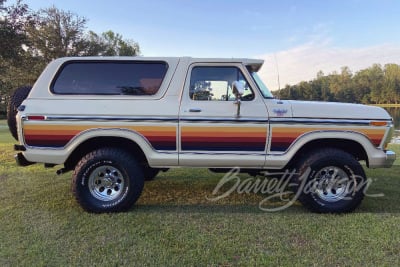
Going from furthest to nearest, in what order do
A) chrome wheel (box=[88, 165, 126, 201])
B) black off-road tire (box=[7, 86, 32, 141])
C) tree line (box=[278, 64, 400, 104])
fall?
tree line (box=[278, 64, 400, 104]) < black off-road tire (box=[7, 86, 32, 141]) < chrome wheel (box=[88, 165, 126, 201])

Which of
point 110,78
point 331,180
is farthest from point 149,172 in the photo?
point 331,180

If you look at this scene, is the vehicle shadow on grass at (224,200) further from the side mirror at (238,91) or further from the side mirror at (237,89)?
the side mirror at (237,89)

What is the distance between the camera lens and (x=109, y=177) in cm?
461

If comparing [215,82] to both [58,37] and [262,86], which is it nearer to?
[262,86]

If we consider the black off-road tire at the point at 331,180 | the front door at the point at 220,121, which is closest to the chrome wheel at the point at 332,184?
the black off-road tire at the point at 331,180

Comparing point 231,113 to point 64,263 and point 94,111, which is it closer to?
point 94,111

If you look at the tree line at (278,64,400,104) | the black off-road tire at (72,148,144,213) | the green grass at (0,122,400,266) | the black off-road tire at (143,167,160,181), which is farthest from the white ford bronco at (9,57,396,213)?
the tree line at (278,64,400,104)

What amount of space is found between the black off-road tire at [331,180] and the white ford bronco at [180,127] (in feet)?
0.04

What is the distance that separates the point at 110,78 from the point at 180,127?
3.80 feet

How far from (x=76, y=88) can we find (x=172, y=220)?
2129 millimetres

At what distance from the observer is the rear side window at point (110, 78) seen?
4590 millimetres

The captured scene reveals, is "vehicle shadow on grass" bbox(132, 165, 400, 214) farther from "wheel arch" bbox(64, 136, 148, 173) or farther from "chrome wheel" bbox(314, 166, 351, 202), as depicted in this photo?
"wheel arch" bbox(64, 136, 148, 173)

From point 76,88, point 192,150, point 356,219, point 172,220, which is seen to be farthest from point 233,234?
point 76,88

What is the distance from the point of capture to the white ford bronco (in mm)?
4453
